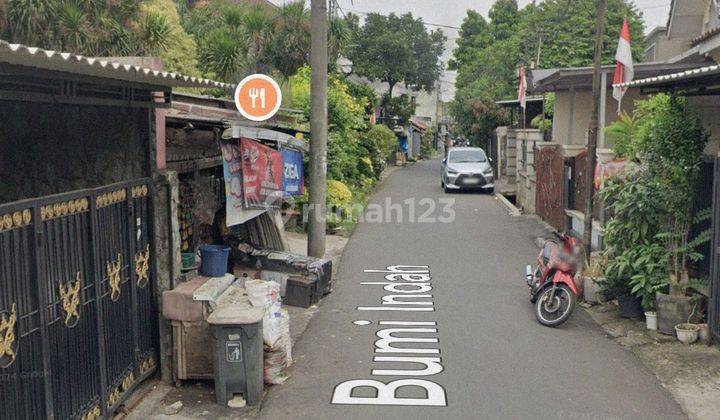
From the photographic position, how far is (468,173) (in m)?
26.8

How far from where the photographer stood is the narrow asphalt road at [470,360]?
668 cm

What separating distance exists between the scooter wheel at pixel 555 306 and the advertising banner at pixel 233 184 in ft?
13.6

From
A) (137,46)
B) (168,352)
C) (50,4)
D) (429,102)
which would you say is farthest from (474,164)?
(429,102)

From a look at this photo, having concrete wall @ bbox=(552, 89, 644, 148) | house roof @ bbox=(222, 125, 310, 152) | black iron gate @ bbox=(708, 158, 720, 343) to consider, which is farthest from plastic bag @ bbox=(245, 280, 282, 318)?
concrete wall @ bbox=(552, 89, 644, 148)

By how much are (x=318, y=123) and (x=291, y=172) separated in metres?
1.33

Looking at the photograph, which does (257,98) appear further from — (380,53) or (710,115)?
(380,53)

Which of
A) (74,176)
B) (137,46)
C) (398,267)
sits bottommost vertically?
(398,267)

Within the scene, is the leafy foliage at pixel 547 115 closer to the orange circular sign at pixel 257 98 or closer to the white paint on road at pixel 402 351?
the white paint on road at pixel 402 351

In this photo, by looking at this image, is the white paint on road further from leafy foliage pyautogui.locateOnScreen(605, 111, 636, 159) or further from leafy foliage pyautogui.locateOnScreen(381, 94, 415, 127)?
leafy foliage pyautogui.locateOnScreen(381, 94, 415, 127)

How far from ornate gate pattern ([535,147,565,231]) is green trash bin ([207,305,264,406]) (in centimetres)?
1135

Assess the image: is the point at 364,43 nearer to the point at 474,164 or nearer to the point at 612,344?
the point at 474,164

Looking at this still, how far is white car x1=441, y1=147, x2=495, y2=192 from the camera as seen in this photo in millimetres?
26812

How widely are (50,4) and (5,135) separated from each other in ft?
34.2

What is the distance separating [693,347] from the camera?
329 inches
